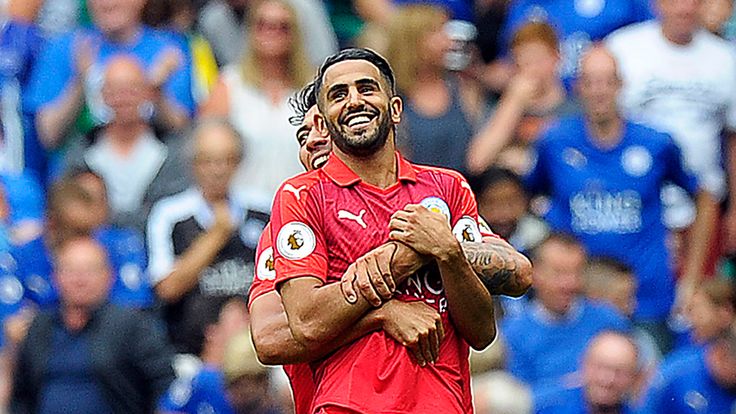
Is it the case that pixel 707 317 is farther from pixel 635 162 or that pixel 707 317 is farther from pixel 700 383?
pixel 635 162

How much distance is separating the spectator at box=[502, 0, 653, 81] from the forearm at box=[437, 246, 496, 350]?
6.09 meters

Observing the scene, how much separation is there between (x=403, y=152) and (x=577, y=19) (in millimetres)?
1824

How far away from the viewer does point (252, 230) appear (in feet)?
30.6

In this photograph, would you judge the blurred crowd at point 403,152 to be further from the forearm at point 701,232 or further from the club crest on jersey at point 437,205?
the club crest on jersey at point 437,205

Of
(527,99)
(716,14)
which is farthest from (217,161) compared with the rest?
(716,14)

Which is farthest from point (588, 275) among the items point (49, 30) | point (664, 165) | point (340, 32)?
point (49, 30)

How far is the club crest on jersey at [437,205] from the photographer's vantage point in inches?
179

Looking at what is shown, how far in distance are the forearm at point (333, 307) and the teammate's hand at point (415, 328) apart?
0.22 ft

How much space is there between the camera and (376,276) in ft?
14.2

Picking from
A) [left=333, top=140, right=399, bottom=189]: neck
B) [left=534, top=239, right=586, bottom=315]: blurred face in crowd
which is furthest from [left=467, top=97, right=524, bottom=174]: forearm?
[left=333, top=140, right=399, bottom=189]: neck

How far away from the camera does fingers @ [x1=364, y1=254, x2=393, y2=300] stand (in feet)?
14.2

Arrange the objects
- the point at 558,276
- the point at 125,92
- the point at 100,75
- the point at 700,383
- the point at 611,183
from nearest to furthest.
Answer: the point at 700,383
the point at 558,276
the point at 611,183
the point at 125,92
the point at 100,75

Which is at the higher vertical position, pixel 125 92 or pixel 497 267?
pixel 497 267

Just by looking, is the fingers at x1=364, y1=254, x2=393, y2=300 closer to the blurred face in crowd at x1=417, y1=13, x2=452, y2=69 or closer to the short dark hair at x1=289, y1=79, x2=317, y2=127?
the short dark hair at x1=289, y1=79, x2=317, y2=127
